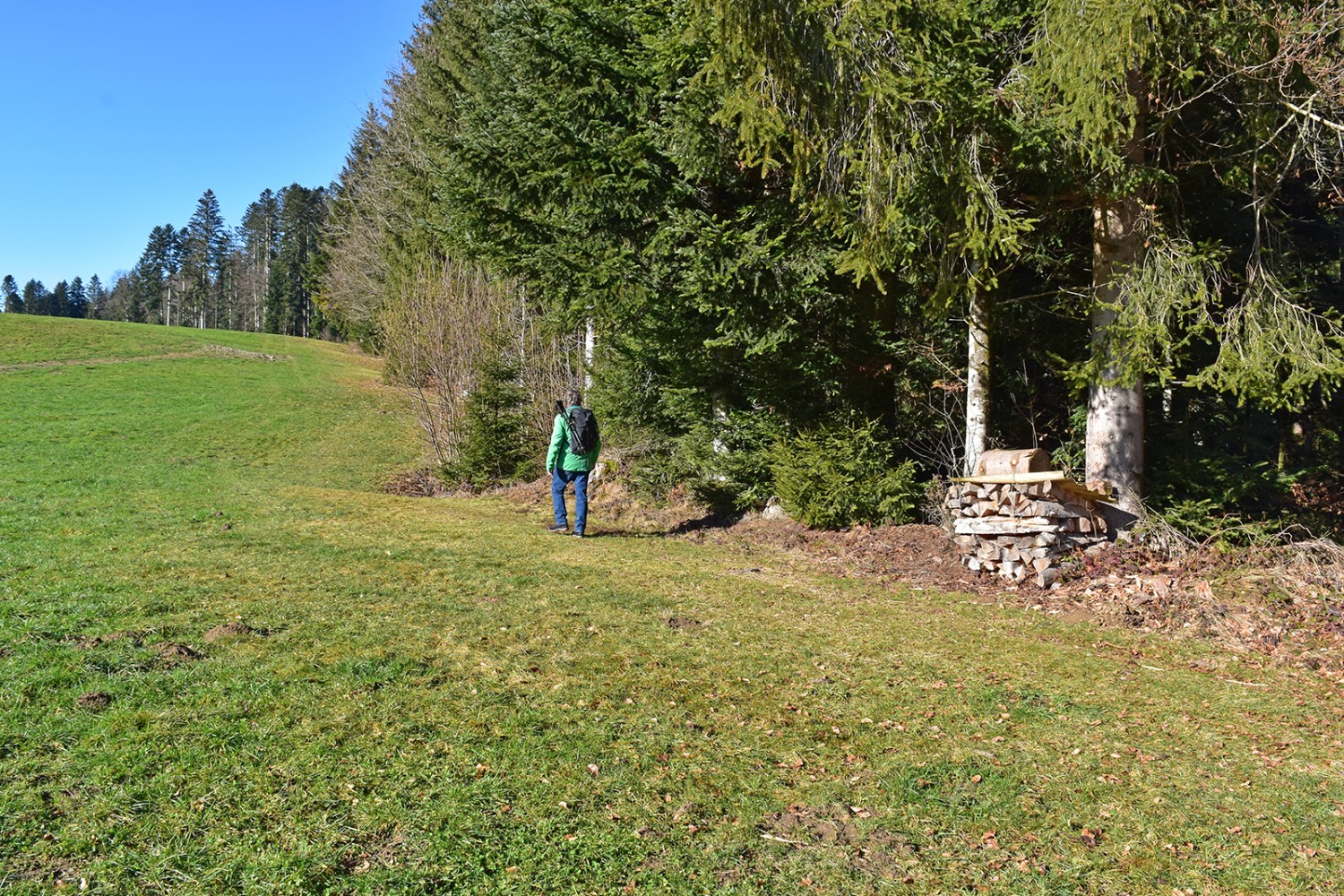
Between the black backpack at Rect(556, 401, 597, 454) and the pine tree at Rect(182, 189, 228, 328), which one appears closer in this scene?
the black backpack at Rect(556, 401, 597, 454)

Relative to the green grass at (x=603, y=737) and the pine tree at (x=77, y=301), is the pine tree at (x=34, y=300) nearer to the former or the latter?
the pine tree at (x=77, y=301)

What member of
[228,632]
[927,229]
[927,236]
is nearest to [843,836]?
[228,632]

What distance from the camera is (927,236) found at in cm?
915

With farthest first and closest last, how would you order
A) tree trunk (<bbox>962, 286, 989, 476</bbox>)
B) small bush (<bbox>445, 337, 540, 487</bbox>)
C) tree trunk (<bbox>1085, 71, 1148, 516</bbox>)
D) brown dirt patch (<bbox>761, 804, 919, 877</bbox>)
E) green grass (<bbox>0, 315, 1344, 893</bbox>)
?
1. small bush (<bbox>445, 337, 540, 487</bbox>)
2. tree trunk (<bbox>962, 286, 989, 476</bbox>)
3. tree trunk (<bbox>1085, 71, 1148, 516</bbox>)
4. brown dirt patch (<bbox>761, 804, 919, 877</bbox>)
5. green grass (<bbox>0, 315, 1344, 893</bbox>)

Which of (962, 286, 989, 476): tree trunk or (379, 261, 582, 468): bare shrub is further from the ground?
(379, 261, 582, 468): bare shrub

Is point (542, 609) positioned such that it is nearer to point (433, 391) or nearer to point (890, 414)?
point (890, 414)

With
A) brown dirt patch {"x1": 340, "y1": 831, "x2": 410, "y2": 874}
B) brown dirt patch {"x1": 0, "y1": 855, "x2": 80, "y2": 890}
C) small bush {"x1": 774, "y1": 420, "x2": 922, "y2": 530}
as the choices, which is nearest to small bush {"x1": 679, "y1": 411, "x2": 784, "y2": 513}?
small bush {"x1": 774, "y1": 420, "x2": 922, "y2": 530}

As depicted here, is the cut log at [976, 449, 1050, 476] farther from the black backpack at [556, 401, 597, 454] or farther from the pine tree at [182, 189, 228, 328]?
the pine tree at [182, 189, 228, 328]

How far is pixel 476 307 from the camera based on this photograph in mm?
17703

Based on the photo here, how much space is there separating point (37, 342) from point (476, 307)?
27.6 metres

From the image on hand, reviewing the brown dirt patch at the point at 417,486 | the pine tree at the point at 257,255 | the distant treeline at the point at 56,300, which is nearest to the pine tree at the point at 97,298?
the distant treeline at the point at 56,300

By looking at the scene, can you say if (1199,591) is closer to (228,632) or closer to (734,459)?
(734,459)

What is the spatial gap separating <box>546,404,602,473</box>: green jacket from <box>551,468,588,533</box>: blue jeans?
0.26ft

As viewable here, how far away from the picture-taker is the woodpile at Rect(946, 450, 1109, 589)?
27.8ft
